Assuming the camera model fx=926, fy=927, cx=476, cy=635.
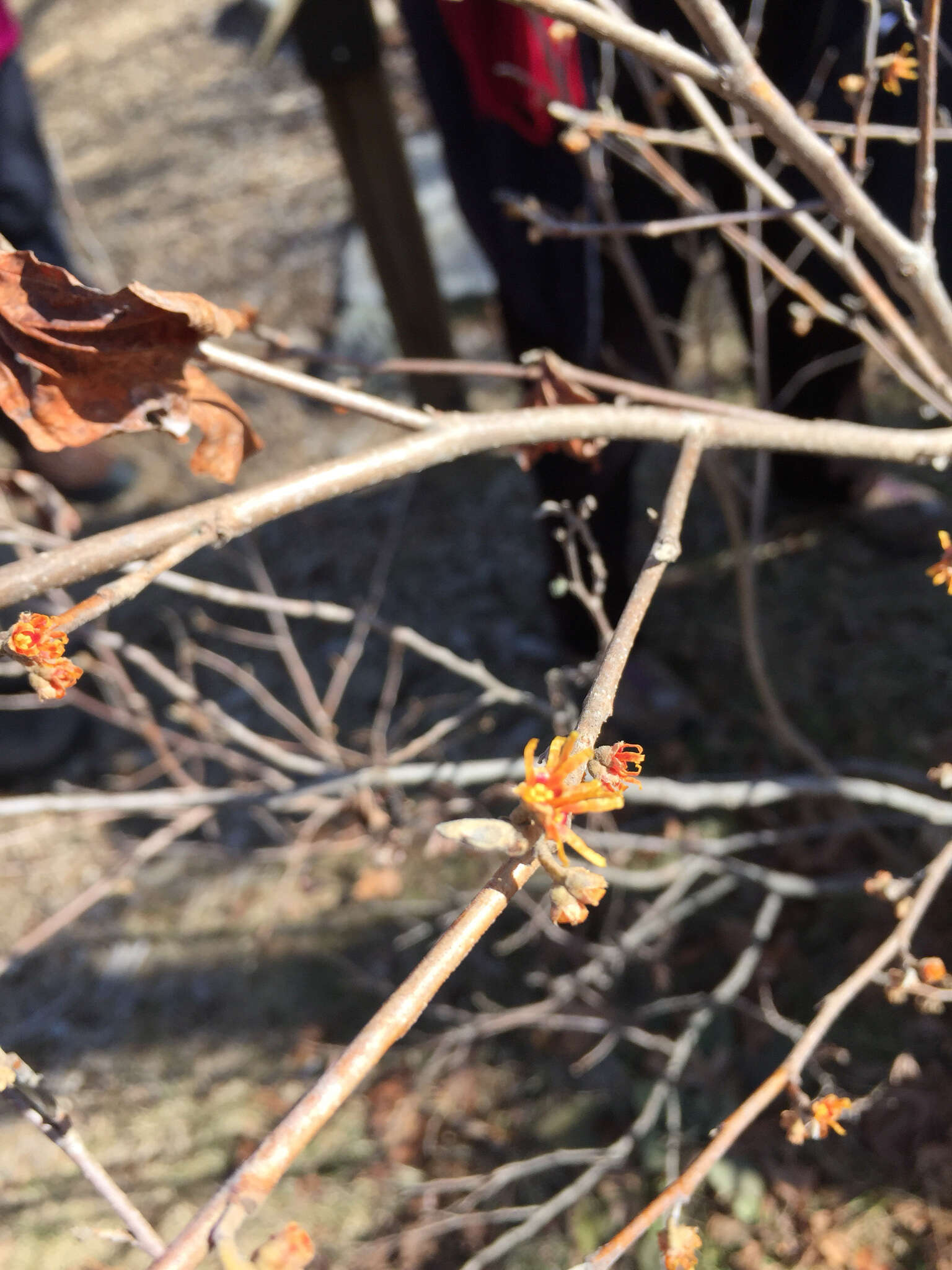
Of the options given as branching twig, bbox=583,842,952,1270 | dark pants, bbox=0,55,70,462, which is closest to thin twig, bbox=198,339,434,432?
branching twig, bbox=583,842,952,1270

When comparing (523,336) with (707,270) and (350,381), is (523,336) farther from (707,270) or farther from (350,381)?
(350,381)

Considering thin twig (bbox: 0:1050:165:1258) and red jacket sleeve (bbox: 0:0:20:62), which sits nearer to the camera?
thin twig (bbox: 0:1050:165:1258)

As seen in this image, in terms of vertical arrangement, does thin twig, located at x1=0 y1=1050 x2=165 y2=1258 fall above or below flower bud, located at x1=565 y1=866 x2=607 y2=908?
below

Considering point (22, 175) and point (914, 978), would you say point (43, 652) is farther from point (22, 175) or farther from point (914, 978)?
point (22, 175)

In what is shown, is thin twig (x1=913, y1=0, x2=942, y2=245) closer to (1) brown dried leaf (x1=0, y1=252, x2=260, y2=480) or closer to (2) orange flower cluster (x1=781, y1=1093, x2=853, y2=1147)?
(1) brown dried leaf (x1=0, y1=252, x2=260, y2=480)

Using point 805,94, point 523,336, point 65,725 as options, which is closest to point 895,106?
point 805,94

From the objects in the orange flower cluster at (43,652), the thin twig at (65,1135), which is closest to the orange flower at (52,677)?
the orange flower cluster at (43,652)
